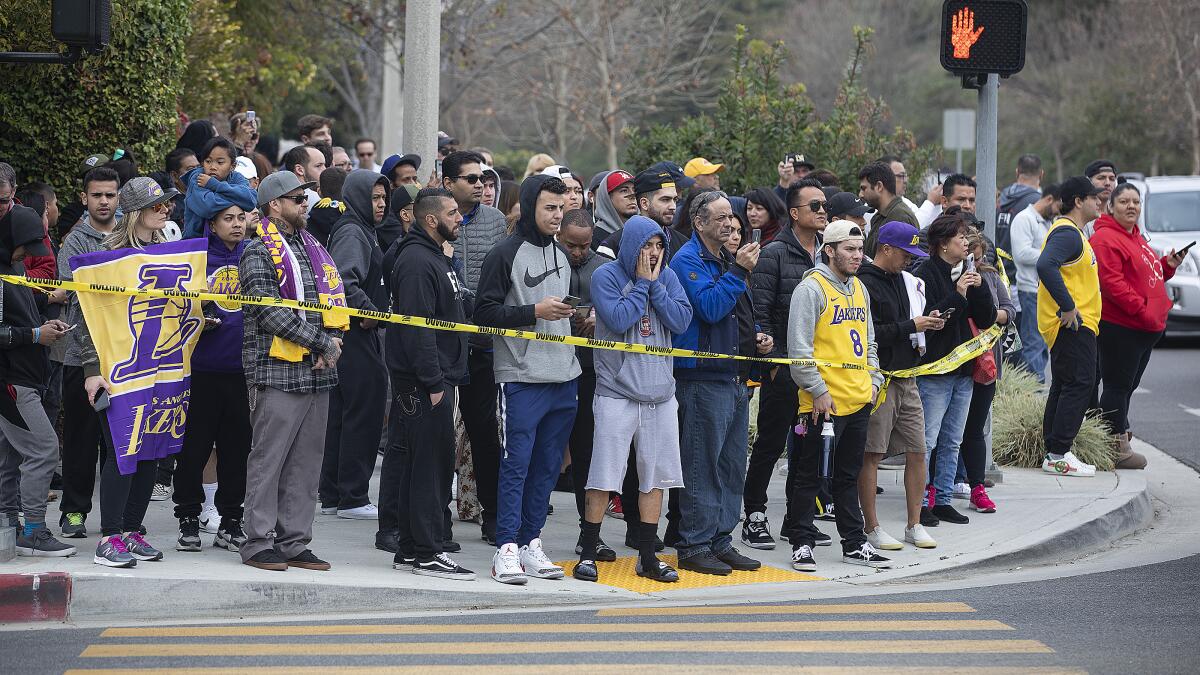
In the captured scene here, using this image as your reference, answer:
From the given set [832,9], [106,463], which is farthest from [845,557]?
[832,9]

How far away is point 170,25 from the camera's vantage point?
448 inches

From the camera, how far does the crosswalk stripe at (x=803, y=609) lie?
771 cm

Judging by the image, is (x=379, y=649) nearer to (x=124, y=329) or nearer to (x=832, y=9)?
(x=124, y=329)

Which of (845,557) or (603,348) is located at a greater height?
(603,348)

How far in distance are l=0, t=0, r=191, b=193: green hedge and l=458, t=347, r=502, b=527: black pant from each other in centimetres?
368

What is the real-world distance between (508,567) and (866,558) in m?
2.14

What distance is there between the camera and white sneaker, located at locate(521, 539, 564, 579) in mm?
8250

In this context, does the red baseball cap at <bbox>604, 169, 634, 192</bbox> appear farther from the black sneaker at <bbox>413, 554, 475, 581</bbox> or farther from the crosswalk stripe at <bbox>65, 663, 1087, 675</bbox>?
the crosswalk stripe at <bbox>65, 663, 1087, 675</bbox>

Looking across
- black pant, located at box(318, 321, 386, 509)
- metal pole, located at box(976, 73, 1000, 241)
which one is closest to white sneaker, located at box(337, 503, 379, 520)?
black pant, located at box(318, 321, 386, 509)

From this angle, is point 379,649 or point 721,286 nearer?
point 379,649

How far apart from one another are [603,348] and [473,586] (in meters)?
1.43

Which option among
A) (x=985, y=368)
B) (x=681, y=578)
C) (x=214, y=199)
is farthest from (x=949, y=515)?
(x=214, y=199)

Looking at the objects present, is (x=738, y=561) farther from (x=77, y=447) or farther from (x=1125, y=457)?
(x=1125, y=457)

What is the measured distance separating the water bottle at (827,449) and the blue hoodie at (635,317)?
3.30ft
